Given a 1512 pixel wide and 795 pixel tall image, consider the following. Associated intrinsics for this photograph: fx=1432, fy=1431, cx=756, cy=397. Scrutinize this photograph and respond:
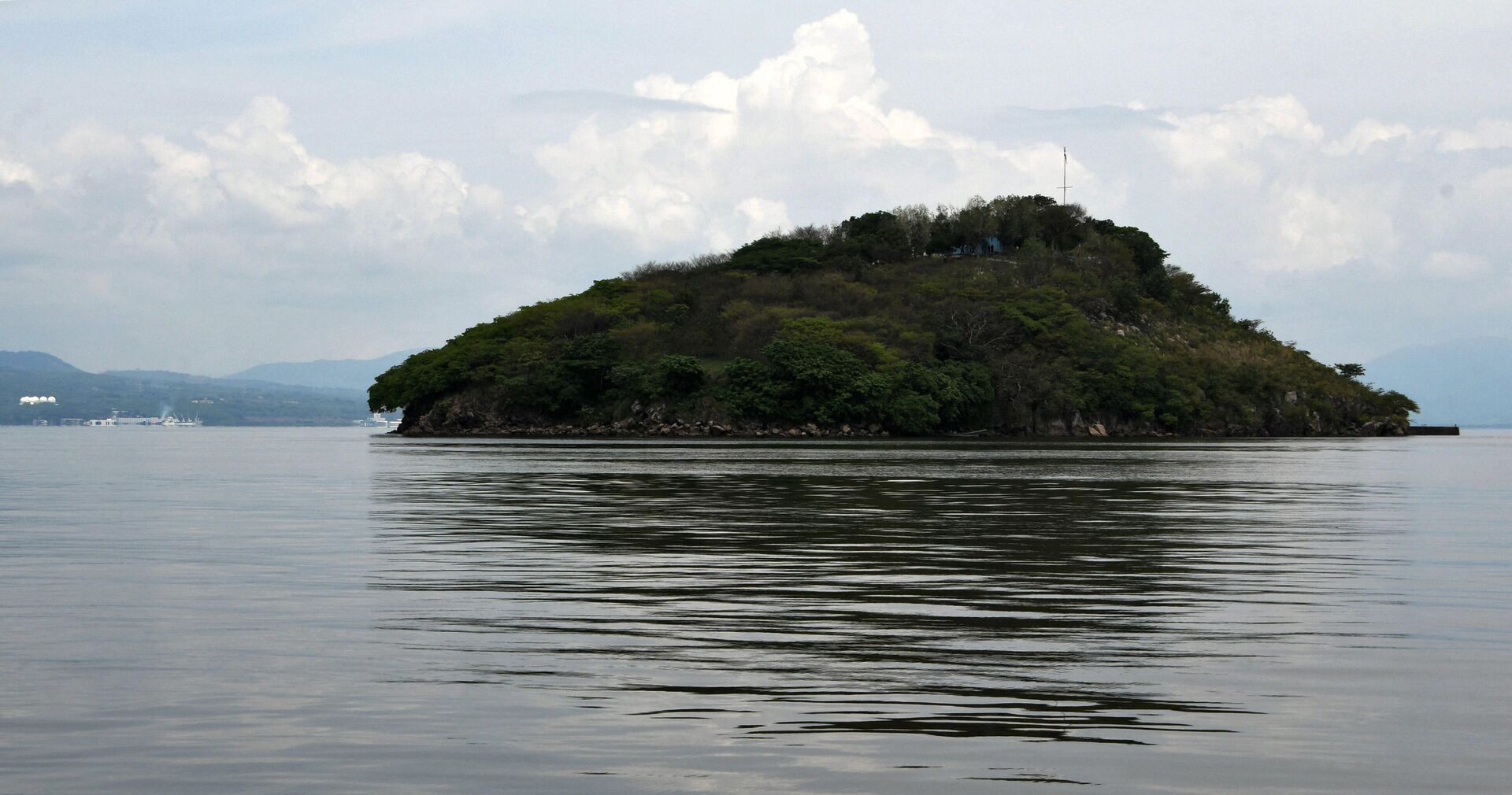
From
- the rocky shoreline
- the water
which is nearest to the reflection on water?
the water

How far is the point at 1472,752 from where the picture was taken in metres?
8.84

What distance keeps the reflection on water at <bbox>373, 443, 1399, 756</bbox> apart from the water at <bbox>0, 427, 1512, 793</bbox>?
7cm

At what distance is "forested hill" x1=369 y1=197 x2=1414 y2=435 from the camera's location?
447ft

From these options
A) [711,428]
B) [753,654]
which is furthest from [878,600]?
[711,428]

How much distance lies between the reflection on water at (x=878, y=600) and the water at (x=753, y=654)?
0.07m

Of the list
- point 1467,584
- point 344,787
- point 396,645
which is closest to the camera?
point 344,787

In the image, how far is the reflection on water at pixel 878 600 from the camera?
10250 millimetres

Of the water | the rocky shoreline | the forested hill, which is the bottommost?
the water

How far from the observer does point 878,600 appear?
1592 centimetres

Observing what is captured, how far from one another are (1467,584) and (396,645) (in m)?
13.3

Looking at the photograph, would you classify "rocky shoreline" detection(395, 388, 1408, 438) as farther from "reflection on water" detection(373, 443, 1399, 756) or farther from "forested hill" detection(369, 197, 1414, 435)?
"reflection on water" detection(373, 443, 1399, 756)

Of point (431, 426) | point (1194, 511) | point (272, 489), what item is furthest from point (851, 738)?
point (431, 426)

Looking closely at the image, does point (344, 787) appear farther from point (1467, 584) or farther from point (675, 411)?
point (675, 411)

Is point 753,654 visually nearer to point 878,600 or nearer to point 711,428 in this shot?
point 878,600
